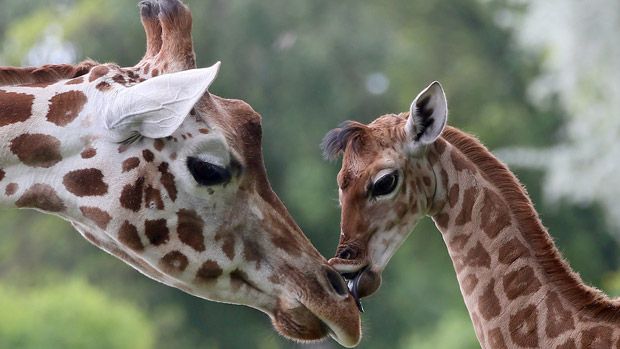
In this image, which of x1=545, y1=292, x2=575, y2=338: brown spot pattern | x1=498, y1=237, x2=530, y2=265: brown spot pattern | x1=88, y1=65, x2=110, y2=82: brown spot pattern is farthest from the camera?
x1=498, y1=237, x2=530, y2=265: brown spot pattern

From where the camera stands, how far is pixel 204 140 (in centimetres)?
623

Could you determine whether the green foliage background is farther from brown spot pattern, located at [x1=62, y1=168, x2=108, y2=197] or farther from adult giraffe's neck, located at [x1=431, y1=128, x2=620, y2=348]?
brown spot pattern, located at [x1=62, y1=168, x2=108, y2=197]

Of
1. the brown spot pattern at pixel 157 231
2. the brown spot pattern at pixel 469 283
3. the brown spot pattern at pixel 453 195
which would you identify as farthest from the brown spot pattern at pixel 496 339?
the brown spot pattern at pixel 157 231

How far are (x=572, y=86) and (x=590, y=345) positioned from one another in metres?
20.8

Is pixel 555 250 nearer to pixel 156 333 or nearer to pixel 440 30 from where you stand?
pixel 156 333

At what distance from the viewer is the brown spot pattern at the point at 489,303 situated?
800 cm

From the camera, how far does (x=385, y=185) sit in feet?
27.4

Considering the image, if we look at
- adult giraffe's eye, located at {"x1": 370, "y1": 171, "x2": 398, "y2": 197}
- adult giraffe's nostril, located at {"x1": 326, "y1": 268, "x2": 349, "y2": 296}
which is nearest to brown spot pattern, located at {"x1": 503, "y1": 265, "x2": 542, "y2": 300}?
adult giraffe's eye, located at {"x1": 370, "y1": 171, "x2": 398, "y2": 197}

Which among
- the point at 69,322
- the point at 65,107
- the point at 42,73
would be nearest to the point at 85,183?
the point at 65,107

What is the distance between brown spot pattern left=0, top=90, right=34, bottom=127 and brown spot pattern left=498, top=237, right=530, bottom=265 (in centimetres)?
295

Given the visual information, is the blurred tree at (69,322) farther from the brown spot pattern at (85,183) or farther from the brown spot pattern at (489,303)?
the brown spot pattern at (85,183)

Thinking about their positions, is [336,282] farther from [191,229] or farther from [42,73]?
[42,73]

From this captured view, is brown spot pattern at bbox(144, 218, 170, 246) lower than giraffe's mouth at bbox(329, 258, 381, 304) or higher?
lower

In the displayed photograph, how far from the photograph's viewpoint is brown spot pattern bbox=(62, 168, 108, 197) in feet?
20.3
